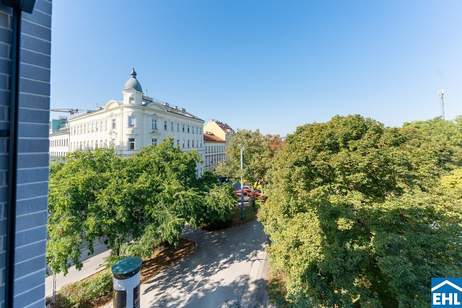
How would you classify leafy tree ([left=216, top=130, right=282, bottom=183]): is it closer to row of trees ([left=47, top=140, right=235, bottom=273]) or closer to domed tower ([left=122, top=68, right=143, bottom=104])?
row of trees ([left=47, top=140, right=235, bottom=273])

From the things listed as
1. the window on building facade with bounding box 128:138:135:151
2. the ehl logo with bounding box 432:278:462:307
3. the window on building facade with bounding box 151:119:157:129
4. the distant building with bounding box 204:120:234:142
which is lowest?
the ehl logo with bounding box 432:278:462:307

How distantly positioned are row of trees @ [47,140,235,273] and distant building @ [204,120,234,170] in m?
25.1

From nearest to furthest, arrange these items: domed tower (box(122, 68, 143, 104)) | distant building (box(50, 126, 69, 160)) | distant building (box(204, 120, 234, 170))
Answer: domed tower (box(122, 68, 143, 104))
distant building (box(50, 126, 69, 160))
distant building (box(204, 120, 234, 170))

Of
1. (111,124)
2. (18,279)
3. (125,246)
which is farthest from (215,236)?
(111,124)

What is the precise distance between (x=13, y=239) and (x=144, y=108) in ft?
83.1

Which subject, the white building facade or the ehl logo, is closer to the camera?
the ehl logo

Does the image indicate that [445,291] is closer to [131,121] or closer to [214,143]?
[131,121]

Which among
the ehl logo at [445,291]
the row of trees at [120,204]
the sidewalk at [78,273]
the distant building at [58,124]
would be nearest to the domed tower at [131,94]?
the row of trees at [120,204]

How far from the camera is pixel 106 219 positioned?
912 centimetres

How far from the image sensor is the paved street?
364 inches

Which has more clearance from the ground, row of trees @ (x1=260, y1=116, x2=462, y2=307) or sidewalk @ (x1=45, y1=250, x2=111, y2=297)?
row of trees @ (x1=260, y1=116, x2=462, y2=307)

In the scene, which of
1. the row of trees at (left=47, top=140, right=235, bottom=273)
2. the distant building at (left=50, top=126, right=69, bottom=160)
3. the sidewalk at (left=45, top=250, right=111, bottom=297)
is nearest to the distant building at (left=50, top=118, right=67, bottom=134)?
the distant building at (left=50, top=126, right=69, bottom=160)

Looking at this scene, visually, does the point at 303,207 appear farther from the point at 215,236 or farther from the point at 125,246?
the point at 215,236

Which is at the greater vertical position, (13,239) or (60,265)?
(13,239)
